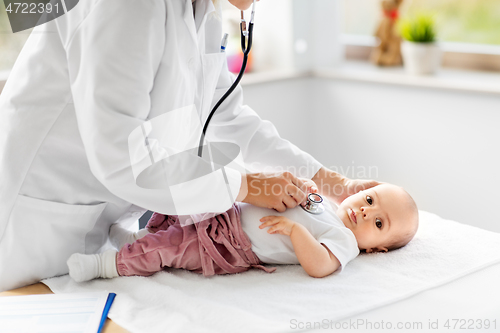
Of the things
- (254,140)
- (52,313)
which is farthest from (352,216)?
(52,313)

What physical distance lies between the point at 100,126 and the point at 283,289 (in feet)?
1.81

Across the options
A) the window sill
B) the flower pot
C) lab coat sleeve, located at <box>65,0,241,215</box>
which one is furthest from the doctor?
the flower pot

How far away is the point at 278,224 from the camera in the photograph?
130 cm

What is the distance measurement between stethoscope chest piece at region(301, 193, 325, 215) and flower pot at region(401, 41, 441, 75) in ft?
4.03

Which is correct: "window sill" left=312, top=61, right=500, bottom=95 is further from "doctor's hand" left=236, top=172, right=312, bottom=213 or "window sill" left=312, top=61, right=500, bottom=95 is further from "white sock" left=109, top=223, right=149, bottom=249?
"white sock" left=109, top=223, right=149, bottom=249

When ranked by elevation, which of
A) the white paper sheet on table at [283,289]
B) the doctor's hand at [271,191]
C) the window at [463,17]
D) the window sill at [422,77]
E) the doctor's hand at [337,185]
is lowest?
the white paper sheet on table at [283,289]

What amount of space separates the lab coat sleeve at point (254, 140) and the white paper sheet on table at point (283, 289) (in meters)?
0.32

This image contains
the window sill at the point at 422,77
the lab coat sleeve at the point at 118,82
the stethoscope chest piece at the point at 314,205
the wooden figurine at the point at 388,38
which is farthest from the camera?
the wooden figurine at the point at 388,38

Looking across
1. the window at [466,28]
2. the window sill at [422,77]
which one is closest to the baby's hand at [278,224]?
the window sill at [422,77]

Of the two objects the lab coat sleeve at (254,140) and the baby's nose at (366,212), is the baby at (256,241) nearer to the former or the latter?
the baby's nose at (366,212)

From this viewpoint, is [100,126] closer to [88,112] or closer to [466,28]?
[88,112]

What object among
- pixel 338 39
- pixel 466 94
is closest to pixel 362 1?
pixel 338 39

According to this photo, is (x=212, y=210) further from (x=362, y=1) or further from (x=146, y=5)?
(x=362, y=1)

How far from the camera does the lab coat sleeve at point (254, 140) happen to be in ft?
5.02
